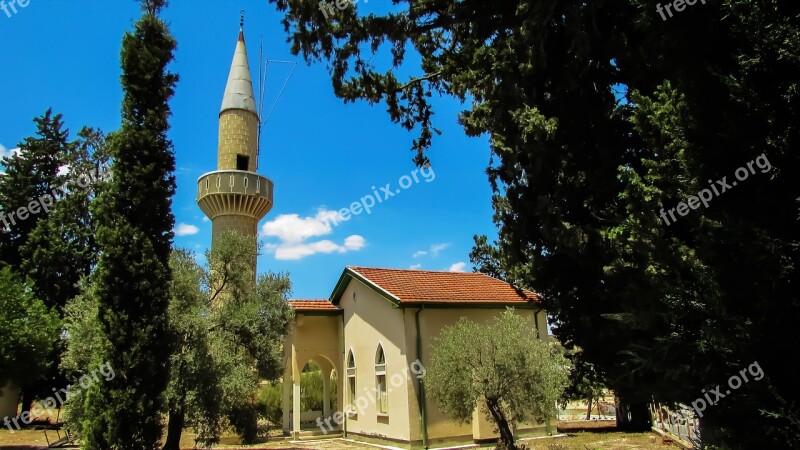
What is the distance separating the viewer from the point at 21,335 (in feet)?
63.3

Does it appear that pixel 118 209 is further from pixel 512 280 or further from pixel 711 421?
pixel 711 421

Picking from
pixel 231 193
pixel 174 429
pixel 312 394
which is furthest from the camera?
pixel 312 394

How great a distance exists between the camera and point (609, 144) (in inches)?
377

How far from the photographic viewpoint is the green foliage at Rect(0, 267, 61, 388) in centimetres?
1875

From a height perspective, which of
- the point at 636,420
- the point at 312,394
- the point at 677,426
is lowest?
the point at 636,420

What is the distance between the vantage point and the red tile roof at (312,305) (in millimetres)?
19906

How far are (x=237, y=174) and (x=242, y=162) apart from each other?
132 cm

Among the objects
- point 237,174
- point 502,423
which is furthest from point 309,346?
point 502,423

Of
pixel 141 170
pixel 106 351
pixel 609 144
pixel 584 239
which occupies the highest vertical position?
pixel 141 170

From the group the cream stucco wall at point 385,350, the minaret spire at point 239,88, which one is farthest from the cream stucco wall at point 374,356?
the minaret spire at point 239,88

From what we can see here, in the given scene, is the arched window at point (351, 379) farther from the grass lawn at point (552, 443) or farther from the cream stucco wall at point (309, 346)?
the grass lawn at point (552, 443)

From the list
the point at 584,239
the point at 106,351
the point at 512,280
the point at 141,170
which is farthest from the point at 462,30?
the point at 106,351

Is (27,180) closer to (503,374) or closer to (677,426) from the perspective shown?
(503,374)

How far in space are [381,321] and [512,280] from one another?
5.25 meters
